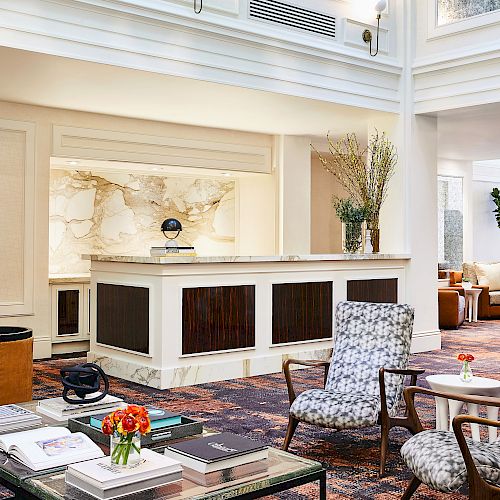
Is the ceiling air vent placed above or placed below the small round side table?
above

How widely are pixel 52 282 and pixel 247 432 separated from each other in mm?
3957

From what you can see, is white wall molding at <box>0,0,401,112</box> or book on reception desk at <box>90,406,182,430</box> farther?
white wall molding at <box>0,0,401,112</box>

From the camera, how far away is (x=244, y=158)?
9539 millimetres

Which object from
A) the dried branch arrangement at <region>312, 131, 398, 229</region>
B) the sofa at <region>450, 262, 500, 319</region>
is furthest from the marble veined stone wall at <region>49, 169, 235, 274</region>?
the sofa at <region>450, 262, 500, 319</region>

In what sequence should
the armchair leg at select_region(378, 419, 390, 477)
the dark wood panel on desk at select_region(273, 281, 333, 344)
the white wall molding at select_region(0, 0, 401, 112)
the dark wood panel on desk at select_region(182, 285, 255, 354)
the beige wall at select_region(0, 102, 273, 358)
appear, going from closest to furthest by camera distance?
the armchair leg at select_region(378, 419, 390, 477), the white wall molding at select_region(0, 0, 401, 112), the dark wood panel on desk at select_region(182, 285, 255, 354), the dark wood panel on desk at select_region(273, 281, 333, 344), the beige wall at select_region(0, 102, 273, 358)

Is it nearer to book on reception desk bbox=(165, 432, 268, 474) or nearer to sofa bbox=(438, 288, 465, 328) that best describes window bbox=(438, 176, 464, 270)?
sofa bbox=(438, 288, 465, 328)

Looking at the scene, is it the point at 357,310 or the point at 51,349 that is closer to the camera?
the point at 357,310

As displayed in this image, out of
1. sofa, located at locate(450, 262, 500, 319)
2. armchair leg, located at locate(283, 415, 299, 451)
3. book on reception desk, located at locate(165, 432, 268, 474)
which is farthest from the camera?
sofa, located at locate(450, 262, 500, 319)

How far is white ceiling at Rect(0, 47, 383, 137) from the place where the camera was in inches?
244

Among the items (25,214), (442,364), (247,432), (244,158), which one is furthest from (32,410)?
(244,158)

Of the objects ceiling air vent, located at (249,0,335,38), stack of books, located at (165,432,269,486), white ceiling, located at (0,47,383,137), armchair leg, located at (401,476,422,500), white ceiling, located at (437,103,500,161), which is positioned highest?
ceiling air vent, located at (249,0,335,38)

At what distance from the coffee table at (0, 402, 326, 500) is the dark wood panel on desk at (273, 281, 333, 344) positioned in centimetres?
430

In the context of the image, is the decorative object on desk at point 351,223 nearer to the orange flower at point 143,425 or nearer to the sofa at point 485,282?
the sofa at point 485,282

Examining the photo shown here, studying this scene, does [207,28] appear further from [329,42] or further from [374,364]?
[374,364]
